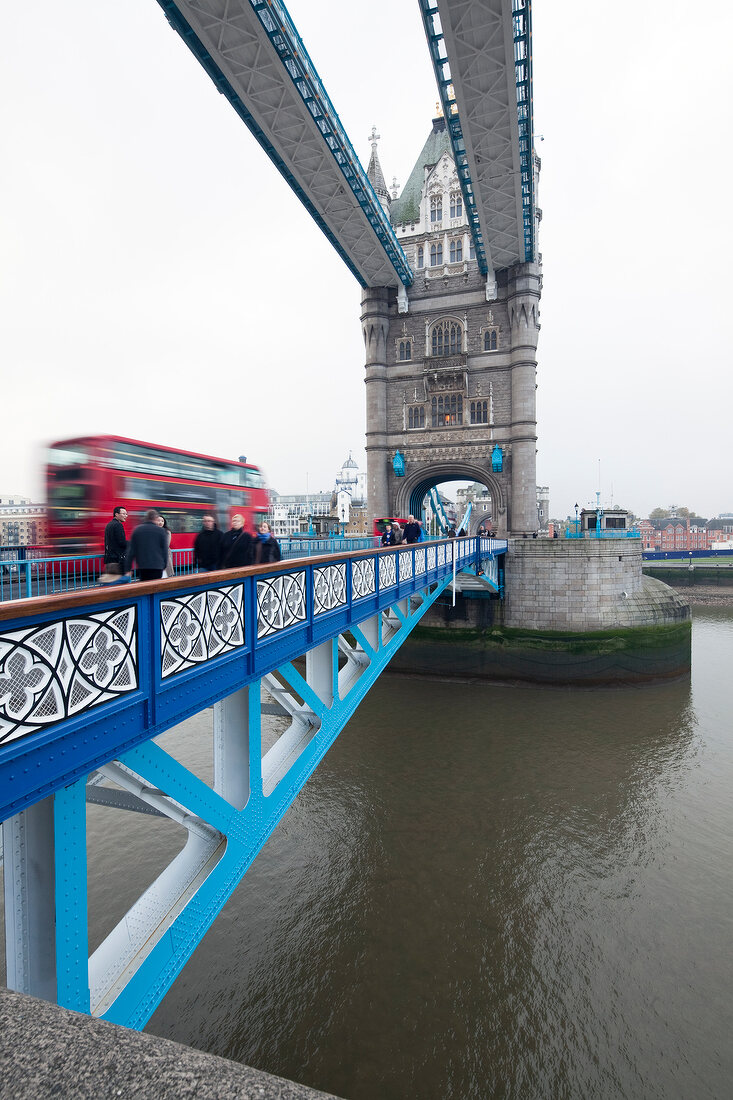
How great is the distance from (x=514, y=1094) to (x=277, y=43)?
2310 centimetres

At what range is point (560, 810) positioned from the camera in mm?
9922

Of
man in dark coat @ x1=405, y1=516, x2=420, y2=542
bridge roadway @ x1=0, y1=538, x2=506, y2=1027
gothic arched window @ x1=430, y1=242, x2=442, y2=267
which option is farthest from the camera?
gothic arched window @ x1=430, y1=242, x2=442, y2=267

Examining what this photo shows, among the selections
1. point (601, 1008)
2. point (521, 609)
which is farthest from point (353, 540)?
point (601, 1008)

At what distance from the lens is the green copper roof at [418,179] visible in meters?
27.8

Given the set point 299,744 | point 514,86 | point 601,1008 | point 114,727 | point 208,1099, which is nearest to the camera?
point 208,1099

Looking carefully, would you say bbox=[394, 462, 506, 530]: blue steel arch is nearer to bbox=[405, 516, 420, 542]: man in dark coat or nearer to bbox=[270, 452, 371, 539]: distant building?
bbox=[405, 516, 420, 542]: man in dark coat

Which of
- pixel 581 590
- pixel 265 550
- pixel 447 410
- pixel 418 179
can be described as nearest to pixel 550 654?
pixel 581 590

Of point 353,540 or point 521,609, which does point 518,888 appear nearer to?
point 353,540

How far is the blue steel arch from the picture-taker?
25000 millimetres

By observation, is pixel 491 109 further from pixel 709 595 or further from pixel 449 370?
pixel 709 595

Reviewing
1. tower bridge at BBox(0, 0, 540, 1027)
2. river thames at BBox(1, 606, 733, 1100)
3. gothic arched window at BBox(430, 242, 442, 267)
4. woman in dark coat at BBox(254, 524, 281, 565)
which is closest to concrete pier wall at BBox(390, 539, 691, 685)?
tower bridge at BBox(0, 0, 540, 1027)

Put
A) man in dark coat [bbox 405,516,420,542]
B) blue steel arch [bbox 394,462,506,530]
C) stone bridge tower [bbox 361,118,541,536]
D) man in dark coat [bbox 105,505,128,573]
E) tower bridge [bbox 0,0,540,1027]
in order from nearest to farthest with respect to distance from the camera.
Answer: tower bridge [bbox 0,0,540,1027] → man in dark coat [bbox 105,505,128,573] → man in dark coat [bbox 405,516,420,542] → stone bridge tower [bbox 361,118,541,536] → blue steel arch [bbox 394,462,506,530]

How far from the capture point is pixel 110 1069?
1.30 meters

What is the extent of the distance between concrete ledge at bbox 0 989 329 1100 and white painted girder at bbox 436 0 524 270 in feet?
69.7
